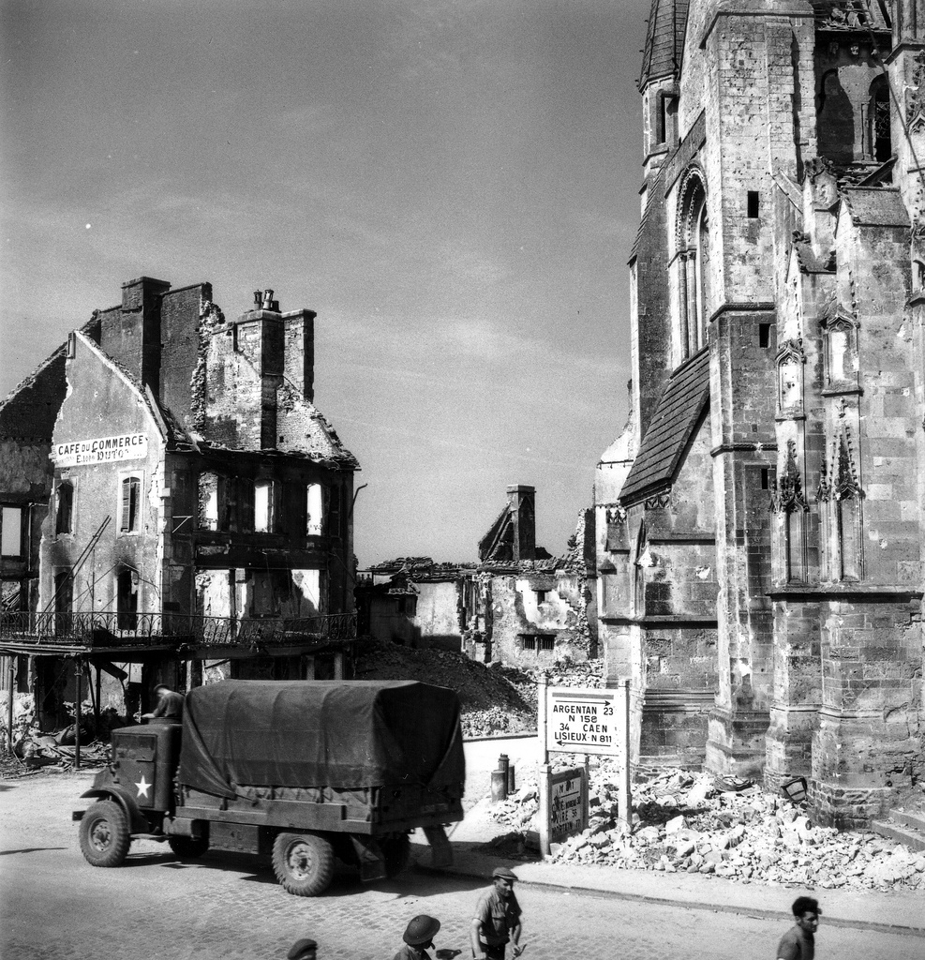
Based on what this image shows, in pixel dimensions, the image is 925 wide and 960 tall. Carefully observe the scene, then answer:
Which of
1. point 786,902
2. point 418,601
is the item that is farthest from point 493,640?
point 786,902

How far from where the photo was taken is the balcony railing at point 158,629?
82.5 ft

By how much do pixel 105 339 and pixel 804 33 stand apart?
23.9 metres

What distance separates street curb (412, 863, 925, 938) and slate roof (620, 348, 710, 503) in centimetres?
829

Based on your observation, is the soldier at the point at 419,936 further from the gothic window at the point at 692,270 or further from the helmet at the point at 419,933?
the gothic window at the point at 692,270

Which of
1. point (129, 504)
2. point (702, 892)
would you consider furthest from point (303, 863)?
point (129, 504)

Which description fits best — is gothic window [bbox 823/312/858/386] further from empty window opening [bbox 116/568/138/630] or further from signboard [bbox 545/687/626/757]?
empty window opening [bbox 116/568/138/630]

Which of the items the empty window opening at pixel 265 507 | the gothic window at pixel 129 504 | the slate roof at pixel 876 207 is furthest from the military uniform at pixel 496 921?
the empty window opening at pixel 265 507

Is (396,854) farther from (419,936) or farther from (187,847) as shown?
(419,936)

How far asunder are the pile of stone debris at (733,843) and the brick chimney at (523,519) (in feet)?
92.3

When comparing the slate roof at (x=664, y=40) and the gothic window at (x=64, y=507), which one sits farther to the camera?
the gothic window at (x=64, y=507)

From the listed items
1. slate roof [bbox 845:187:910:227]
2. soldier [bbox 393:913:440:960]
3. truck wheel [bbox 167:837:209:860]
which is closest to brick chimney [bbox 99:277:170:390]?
truck wheel [bbox 167:837:209:860]

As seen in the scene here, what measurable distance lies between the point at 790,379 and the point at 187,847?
9936 mm

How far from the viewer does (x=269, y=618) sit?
3005cm

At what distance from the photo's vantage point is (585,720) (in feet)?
47.3
